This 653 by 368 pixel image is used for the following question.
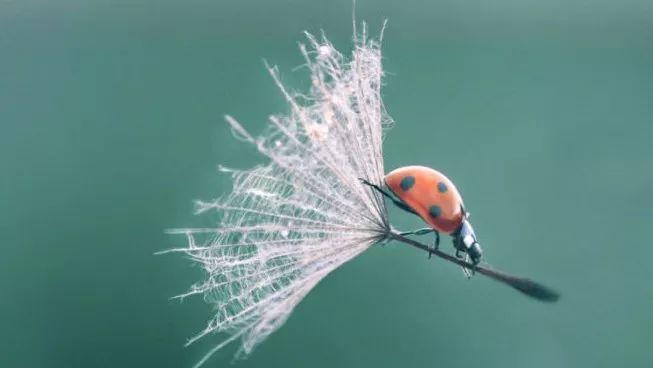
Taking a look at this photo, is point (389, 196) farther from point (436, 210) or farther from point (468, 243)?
point (468, 243)

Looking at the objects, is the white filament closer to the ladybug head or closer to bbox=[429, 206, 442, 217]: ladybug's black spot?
bbox=[429, 206, 442, 217]: ladybug's black spot

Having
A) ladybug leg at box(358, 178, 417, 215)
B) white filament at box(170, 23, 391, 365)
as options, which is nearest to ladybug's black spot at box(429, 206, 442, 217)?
ladybug leg at box(358, 178, 417, 215)

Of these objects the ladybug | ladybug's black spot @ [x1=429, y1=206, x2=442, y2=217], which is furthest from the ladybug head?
ladybug's black spot @ [x1=429, y1=206, x2=442, y2=217]

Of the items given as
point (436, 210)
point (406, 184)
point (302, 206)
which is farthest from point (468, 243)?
point (302, 206)

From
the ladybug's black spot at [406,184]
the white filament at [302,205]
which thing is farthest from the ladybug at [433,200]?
the white filament at [302,205]

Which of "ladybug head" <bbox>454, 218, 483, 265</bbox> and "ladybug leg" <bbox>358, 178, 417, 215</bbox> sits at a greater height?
"ladybug leg" <bbox>358, 178, 417, 215</bbox>

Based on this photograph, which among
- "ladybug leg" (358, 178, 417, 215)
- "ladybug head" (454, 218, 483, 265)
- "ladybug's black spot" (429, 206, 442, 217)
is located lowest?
"ladybug head" (454, 218, 483, 265)
